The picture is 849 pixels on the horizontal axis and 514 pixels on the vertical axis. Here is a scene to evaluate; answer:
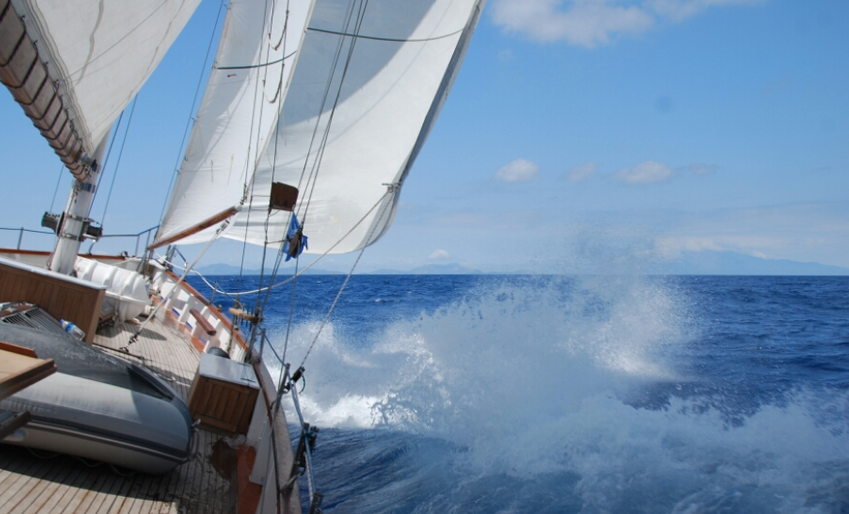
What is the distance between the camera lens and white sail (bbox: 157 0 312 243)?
6.95 m

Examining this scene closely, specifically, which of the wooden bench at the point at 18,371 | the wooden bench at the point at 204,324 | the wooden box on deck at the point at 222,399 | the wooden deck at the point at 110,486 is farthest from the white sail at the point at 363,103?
the wooden bench at the point at 18,371

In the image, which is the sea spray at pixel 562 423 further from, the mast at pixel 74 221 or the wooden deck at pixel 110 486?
the mast at pixel 74 221

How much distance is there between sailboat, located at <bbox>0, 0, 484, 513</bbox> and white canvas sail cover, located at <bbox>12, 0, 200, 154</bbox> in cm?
2

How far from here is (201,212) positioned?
308 inches

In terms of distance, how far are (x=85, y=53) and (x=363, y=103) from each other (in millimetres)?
3836

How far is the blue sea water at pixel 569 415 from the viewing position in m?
6.35

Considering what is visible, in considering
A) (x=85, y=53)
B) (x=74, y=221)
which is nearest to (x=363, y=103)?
(x=85, y=53)

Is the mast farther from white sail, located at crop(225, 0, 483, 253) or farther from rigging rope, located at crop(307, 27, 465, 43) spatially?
rigging rope, located at crop(307, 27, 465, 43)

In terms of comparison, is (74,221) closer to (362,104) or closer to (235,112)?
(235,112)

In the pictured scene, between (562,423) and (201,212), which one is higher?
(201,212)

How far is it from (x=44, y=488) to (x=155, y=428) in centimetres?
67

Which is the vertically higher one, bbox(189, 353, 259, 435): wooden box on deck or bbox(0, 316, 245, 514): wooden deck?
bbox(189, 353, 259, 435): wooden box on deck

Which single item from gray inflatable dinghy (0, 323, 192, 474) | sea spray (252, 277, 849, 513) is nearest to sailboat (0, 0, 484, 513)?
gray inflatable dinghy (0, 323, 192, 474)

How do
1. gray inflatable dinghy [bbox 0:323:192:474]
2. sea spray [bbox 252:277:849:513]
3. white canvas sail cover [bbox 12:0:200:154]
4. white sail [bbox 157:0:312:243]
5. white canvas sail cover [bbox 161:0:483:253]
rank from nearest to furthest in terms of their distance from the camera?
1. white canvas sail cover [bbox 12:0:200:154]
2. gray inflatable dinghy [bbox 0:323:192:474]
3. white canvas sail cover [bbox 161:0:483:253]
4. sea spray [bbox 252:277:849:513]
5. white sail [bbox 157:0:312:243]
